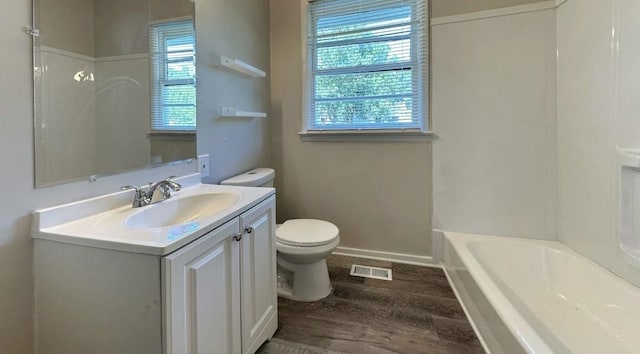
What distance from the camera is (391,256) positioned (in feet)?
8.34

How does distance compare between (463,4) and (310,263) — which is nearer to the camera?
(310,263)

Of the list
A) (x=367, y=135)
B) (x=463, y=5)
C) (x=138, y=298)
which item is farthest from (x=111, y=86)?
(x=463, y=5)

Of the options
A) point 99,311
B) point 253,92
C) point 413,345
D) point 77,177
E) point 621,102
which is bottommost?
point 413,345

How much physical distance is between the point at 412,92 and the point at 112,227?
2174 millimetres

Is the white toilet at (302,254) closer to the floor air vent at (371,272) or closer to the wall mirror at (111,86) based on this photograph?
the floor air vent at (371,272)

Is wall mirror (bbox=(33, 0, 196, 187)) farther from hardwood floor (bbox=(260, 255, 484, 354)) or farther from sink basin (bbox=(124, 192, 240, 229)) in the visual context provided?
hardwood floor (bbox=(260, 255, 484, 354))

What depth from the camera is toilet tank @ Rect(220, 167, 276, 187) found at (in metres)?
2.02

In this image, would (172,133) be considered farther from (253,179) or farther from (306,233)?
(306,233)

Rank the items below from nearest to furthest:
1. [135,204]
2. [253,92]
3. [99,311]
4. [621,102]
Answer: [99,311] → [135,204] → [621,102] → [253,92]

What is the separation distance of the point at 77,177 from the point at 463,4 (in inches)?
102

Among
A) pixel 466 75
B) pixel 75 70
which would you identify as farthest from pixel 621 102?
pixel 75 70

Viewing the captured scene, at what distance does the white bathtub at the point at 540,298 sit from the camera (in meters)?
1.36

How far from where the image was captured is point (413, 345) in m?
1.54

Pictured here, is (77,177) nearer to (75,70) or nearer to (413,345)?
(75,70)
